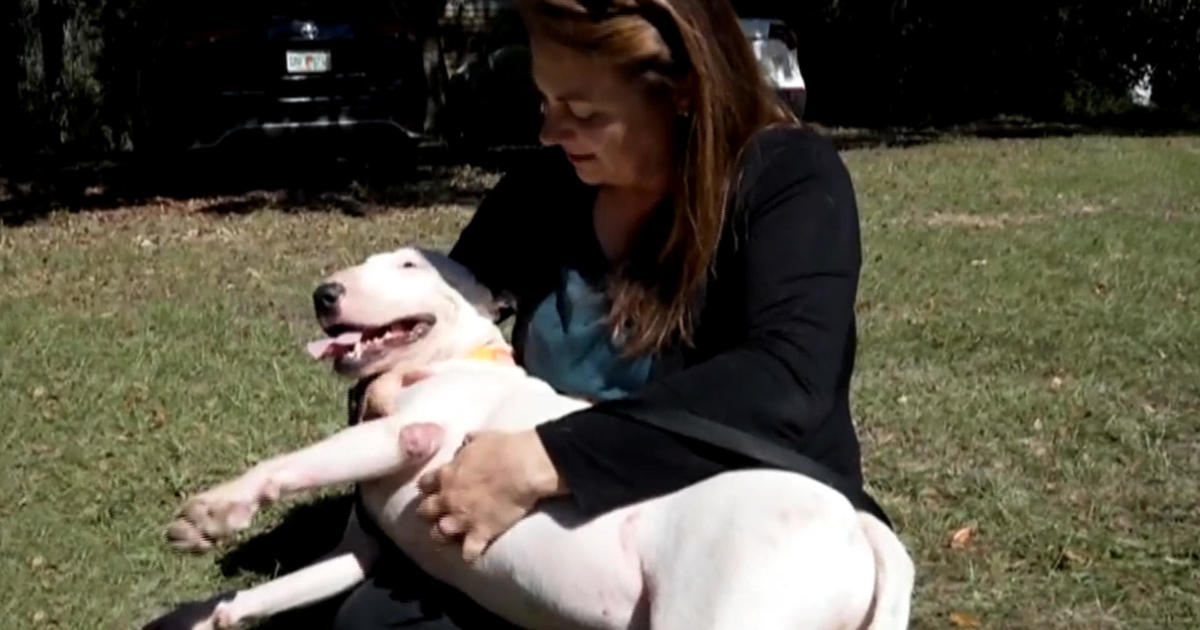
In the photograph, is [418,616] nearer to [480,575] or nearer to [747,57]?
[480,575]

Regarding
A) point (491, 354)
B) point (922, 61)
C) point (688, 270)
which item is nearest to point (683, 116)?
point (688, 270)

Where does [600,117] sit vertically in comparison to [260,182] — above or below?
above

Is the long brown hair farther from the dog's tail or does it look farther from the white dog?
the dog's tail

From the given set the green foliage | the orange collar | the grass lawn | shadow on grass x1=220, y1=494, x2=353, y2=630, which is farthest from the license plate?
the orange collar

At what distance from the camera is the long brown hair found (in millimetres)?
3076

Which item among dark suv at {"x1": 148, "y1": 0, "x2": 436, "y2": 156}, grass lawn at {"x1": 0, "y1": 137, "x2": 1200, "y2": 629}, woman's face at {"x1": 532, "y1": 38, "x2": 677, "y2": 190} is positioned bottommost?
dark suv at {"x1": 148, "y1": 0, "x2": 436, "y2": 156}

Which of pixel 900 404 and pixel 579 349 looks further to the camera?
pixel 900 404

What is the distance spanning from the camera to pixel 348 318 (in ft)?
11.3

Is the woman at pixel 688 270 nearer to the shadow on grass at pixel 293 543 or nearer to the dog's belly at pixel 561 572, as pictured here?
the dog's belly at pixel 561 572

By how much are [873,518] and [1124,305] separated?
16.1 ft

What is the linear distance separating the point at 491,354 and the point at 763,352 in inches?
26.2

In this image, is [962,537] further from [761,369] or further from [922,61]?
[922,61]

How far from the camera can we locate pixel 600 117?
3.16m

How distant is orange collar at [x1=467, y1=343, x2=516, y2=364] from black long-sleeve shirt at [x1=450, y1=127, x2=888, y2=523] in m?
0.39
